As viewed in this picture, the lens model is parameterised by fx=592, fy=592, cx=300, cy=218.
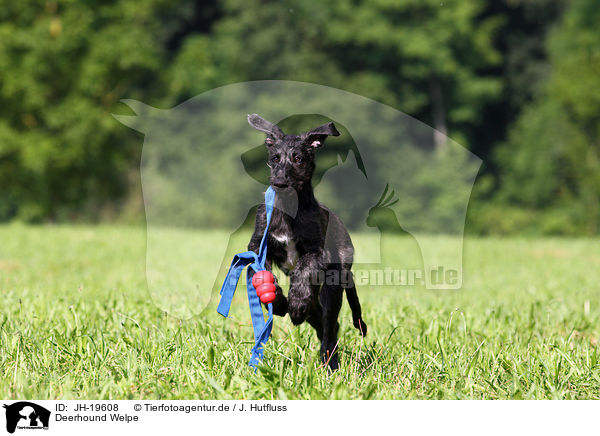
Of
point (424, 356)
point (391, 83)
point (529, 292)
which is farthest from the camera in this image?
point (391, 83)

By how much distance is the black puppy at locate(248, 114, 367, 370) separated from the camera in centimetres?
352

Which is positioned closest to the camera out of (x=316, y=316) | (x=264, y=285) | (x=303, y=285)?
(x=264, y=285)

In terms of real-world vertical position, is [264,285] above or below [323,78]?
below

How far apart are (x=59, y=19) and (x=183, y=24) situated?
12065 mm

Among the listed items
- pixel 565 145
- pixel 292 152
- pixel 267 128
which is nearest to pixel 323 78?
pixel 565 145

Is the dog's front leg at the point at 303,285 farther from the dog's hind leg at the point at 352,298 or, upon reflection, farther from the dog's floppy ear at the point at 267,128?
the dog's floppy ear at the point at 267,128

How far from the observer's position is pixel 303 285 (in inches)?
139

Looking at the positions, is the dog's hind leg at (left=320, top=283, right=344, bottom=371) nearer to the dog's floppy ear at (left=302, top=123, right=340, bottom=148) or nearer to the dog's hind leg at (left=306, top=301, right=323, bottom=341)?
the dog's hind leg at (left=306, top=301, right=323, bottom=341)

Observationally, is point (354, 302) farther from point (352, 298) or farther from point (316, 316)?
point (316, 316)

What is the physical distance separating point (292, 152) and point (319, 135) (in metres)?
0.20

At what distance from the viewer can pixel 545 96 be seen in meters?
30.9

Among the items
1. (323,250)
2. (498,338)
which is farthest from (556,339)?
(323,250)
